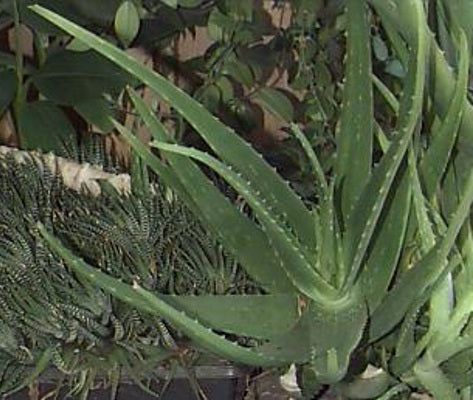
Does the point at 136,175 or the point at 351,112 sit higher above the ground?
the point at 351,112

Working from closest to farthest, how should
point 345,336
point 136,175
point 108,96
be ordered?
point 345,336 → point 136,175 → point 108,96

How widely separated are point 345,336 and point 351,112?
10 centimetres

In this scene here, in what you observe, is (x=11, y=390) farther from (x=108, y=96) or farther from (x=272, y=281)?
(x=108, y=96)

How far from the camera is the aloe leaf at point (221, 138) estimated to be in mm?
466

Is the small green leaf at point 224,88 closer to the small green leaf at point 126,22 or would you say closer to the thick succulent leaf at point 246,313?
the small green leaf at point 126,22

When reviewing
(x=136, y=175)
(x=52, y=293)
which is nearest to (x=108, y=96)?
(x=136, y=175)

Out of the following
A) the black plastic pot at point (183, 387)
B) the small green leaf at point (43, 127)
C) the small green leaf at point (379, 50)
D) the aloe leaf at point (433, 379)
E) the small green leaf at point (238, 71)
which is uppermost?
the small green leaf at point (379, 50)

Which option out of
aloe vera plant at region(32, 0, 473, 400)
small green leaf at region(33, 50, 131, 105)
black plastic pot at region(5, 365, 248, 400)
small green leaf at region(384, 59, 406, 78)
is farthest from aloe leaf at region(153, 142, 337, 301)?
small green leaf at region(33, 50, 131, 105)

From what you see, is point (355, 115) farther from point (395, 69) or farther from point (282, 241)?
point (395, 69)

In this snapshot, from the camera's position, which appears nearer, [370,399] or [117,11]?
[370,399]

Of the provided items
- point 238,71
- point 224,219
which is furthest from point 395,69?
point 224,219

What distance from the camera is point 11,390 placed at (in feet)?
1.95

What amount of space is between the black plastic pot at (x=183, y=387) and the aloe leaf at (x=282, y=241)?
14cm

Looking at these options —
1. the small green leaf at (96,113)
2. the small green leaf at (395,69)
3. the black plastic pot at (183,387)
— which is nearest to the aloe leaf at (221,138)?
the black plastic pot at (183,387)
